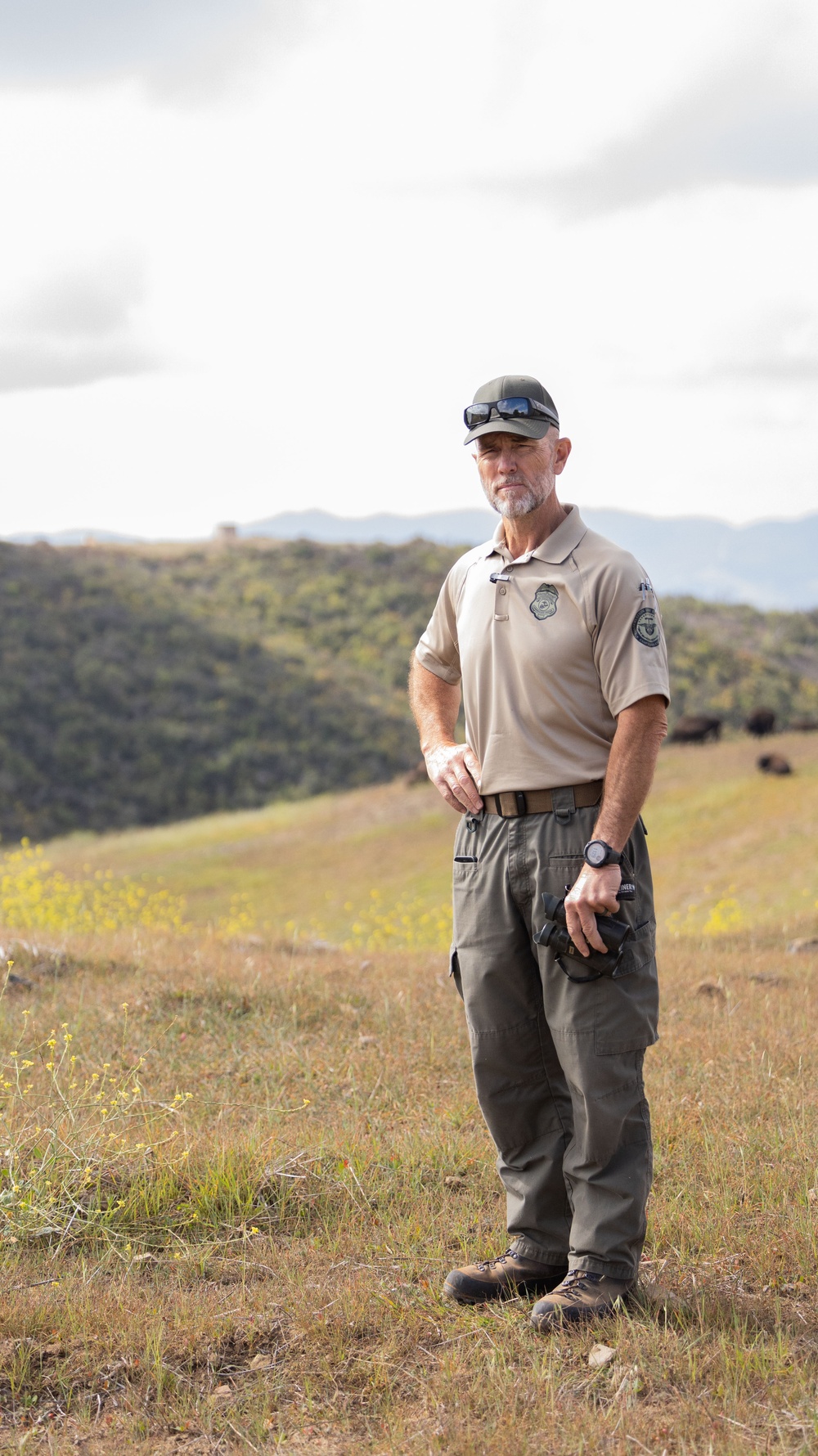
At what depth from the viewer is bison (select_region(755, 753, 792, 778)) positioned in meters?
23.2

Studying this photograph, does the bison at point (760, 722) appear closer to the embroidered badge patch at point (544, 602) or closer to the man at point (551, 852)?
the man at point (551, 852)

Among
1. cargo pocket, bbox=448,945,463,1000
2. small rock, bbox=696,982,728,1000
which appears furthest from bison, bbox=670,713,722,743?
cargo pocket, bbox=448,945,463,1000

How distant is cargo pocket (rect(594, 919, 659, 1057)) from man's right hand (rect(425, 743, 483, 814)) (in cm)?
58

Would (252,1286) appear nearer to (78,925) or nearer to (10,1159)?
(10,1159)

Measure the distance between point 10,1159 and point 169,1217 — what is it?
1.89 ft

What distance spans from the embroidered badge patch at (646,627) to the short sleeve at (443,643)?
0.69m

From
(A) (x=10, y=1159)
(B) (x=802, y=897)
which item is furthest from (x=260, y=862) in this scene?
(A) (x=10, y=1159)

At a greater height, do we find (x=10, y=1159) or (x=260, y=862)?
(x=10, y=1159)

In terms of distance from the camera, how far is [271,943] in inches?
363

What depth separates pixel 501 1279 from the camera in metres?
3.38

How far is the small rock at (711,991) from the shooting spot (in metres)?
6.96

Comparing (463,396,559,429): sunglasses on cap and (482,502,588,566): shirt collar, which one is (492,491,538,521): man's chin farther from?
(463,396,559,429): sunglasses on cap

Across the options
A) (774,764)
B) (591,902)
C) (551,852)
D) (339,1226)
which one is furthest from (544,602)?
(774,764)

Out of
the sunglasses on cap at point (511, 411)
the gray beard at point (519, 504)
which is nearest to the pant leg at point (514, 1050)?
the gray beard at point (519, 504)
